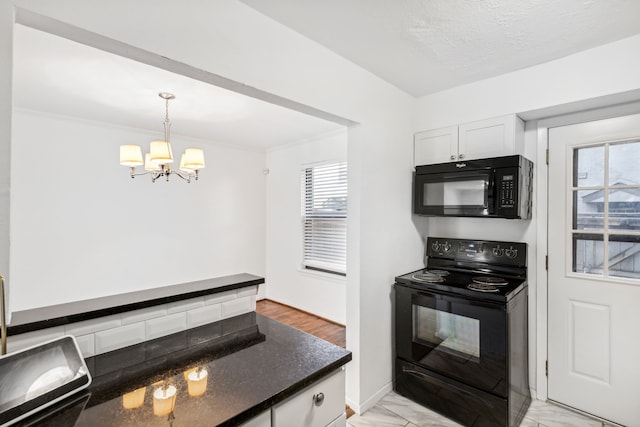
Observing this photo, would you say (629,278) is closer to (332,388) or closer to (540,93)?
(540,93)

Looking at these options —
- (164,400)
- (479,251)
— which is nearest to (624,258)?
(479,251)

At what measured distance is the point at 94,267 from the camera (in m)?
3.56

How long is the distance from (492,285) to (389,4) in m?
1.81

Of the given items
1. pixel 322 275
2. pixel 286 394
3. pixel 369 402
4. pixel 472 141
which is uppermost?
pixel 472 141

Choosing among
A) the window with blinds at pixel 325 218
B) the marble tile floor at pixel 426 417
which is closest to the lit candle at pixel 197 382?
the marble tile floor at pixel 426 417

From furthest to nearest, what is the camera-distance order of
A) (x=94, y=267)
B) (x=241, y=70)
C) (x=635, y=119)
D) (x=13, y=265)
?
(x=94, y=267) → (x=13, y=265) → (x=635, y=119) → (x=241, y=70)

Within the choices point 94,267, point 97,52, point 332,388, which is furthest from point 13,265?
point 332,388

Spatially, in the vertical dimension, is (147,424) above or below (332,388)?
above

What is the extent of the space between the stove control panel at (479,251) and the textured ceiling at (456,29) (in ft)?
4.25

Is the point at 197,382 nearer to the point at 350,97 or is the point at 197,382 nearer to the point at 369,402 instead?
the point at 369,402

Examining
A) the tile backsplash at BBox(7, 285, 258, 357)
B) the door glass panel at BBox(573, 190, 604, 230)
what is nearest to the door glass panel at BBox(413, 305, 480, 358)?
the door glass panel at BBox(573, 190, 604, 230)

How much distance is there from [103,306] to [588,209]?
9.50ft

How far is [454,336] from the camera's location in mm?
2119

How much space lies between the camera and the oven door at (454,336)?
1.90 metres
